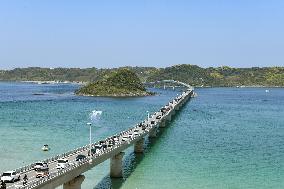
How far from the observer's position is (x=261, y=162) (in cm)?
7419

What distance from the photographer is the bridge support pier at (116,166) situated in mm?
61844

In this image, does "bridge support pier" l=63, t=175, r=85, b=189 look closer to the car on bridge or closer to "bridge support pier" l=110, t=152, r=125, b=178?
the car on bridge

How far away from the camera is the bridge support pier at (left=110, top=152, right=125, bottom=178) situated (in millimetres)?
61844

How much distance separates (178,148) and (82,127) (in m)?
33.9

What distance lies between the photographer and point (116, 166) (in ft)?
205

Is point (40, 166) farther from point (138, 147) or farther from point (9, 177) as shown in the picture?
point (138, 147)

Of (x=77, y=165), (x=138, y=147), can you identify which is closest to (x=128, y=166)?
(x=138, y=147)

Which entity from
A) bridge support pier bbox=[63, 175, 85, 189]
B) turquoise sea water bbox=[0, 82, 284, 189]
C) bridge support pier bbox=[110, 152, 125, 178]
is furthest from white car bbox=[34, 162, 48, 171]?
bridge support pier bbox=[110, 152, 125, 178]

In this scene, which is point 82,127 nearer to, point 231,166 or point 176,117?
point 176,117

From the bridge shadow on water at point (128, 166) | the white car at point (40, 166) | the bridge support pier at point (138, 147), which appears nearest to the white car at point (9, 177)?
the white car at point (40, 166)

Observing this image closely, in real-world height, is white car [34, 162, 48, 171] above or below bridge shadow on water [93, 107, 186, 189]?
above

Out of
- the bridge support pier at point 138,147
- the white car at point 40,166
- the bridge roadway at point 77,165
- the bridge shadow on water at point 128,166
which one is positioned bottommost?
the bridge shadow on water at point 128,166

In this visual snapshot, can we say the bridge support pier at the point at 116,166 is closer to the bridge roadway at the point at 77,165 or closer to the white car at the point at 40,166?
the bridge roadway at the point at 77,165

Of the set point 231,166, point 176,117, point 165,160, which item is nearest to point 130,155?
point 165,160
